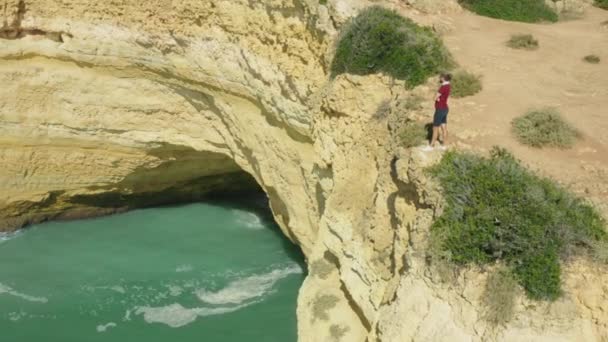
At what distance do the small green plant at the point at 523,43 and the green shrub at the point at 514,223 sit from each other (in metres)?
6.11

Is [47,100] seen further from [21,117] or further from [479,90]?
[479,90]

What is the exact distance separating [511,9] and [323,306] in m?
9.60

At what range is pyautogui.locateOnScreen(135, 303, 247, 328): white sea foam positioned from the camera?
14.5m

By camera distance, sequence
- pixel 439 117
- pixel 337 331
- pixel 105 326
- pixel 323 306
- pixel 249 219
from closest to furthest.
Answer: pixel 439 117 → pixel 337 331 → pixel 323 306 → pixel 105 326 → pixel 249 219

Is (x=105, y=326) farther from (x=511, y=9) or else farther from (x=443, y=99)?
(x=511, y=9)

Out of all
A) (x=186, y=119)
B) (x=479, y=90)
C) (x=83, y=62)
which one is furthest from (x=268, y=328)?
(x=83, y=62)

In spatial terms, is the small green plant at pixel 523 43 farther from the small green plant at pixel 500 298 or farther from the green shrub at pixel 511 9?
the small green plant at pixel 500 298

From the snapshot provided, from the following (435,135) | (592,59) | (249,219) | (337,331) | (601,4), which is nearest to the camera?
(435,135)

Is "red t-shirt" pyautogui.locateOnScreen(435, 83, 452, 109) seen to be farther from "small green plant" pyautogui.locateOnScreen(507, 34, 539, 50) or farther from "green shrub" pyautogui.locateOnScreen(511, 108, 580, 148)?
"small green plant" pyautogui.locateOnScreen(507, 34, 539, 50)

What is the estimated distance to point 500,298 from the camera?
25.8 ft

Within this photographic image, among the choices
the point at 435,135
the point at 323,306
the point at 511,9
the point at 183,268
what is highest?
the point at 511,9

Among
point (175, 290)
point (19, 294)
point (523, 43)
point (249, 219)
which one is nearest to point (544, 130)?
point (523, 43)

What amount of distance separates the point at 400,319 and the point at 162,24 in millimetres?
9363

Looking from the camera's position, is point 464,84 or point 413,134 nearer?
point 413,134
